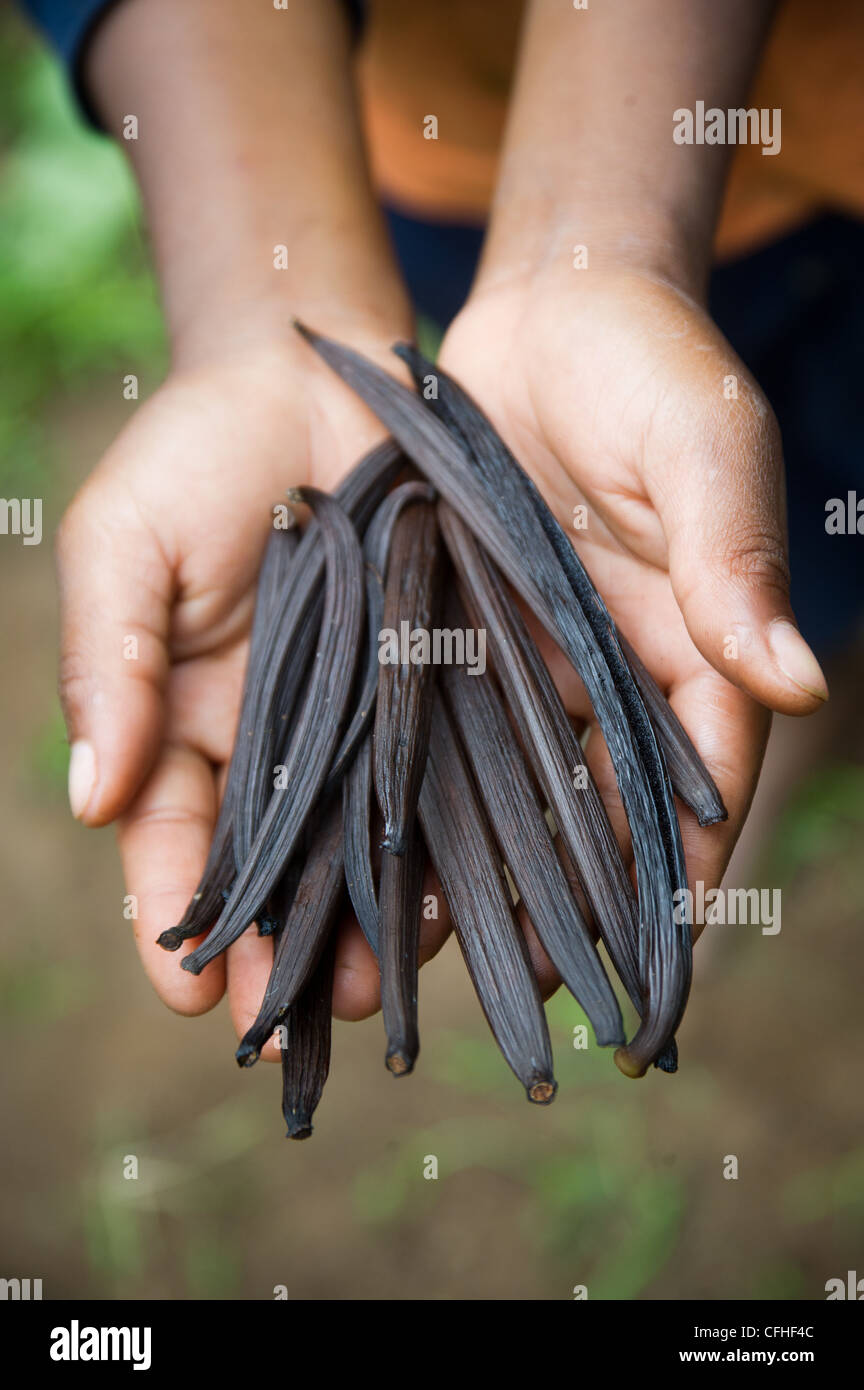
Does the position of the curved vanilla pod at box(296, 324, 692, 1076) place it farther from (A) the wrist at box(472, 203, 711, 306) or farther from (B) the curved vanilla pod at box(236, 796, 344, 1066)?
(B) the curved vanilla pod at box(236, 796, 344, 1066)

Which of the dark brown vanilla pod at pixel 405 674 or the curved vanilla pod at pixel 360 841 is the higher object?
the dark brown vanilla pod at pixel 405 674

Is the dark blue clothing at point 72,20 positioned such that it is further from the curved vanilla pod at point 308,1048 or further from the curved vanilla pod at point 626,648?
the curved vanilla pod at point 308,1048

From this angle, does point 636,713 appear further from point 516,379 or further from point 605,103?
point 605,103

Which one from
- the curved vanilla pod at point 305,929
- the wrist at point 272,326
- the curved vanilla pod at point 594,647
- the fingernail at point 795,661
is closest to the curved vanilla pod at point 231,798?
the curved vanilla pod at point 305,929

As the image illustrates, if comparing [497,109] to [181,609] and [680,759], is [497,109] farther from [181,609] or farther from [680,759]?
[680,759]

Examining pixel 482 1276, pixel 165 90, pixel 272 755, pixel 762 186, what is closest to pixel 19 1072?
pixel 482 1276

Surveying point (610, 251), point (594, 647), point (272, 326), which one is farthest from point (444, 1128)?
point (610, 251)
